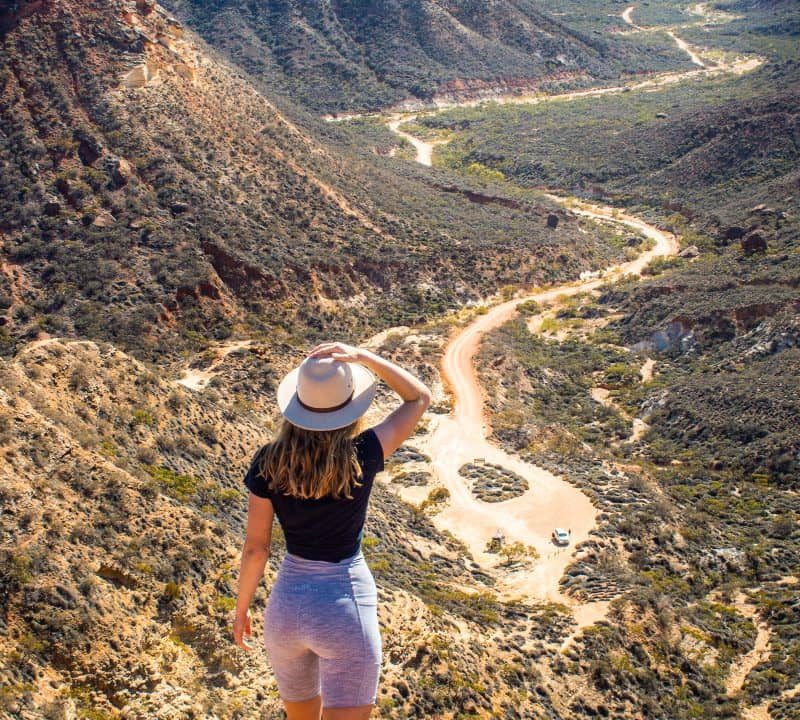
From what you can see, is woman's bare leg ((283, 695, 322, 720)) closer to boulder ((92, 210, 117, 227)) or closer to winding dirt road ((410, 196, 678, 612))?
winding dirt road ((410, 196, 678, 612))

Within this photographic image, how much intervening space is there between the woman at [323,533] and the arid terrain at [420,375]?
3870mm

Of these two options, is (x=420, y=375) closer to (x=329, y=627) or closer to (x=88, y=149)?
(x=88, y=149)

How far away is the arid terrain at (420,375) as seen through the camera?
10477mm

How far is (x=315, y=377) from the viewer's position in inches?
181

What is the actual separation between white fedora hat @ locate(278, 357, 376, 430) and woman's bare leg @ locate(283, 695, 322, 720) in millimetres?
1723

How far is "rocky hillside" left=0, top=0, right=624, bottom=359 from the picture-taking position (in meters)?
32.2

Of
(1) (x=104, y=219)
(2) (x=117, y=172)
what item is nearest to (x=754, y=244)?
(2) (x=117, y=172)

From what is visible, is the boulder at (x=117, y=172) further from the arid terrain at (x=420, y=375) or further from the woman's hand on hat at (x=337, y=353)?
the woman's hand on hat at (x=337, y=353)

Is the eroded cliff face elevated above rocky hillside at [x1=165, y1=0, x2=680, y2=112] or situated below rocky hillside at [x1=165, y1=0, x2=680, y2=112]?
above

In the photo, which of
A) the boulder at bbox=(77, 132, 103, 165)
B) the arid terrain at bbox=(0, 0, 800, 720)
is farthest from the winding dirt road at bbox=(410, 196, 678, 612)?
the boulder at bbox=(77, 132, 103, 165)

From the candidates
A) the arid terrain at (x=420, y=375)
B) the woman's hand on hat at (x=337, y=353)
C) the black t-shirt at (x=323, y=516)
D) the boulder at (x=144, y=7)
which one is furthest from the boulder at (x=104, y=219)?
the black t-shirt at (x=323, y=516)

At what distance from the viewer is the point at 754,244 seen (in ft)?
153

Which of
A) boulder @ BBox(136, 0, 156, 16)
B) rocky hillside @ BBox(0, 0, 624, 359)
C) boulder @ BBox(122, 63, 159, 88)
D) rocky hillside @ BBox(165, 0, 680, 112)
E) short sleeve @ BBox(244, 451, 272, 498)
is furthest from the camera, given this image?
rocky hillside @ BBox(165, 0, 680, 112)

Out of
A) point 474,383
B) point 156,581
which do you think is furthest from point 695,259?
point 156,581
